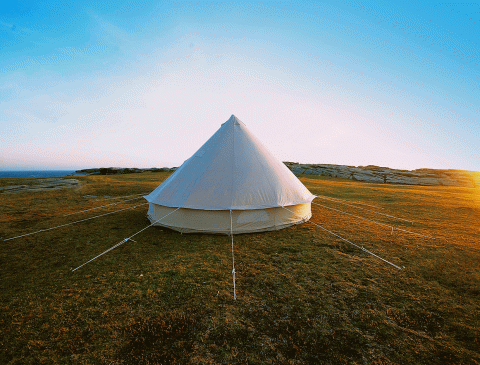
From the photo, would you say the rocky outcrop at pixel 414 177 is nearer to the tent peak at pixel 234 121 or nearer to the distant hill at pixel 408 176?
the distant hill at pixel 408 176

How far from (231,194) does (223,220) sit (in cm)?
78

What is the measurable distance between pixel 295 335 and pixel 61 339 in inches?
115

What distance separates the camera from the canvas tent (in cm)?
614

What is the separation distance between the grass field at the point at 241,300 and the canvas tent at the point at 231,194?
1.69 feet

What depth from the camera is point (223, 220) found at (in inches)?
241

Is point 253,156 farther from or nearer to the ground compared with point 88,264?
farther from the ground

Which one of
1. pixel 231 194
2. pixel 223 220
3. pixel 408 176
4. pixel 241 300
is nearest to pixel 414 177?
pixel 408 176

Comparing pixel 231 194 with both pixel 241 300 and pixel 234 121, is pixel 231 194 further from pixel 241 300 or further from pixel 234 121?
pixel 234 121

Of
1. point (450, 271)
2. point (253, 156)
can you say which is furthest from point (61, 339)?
point (450, 271)

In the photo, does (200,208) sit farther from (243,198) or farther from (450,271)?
(450,271)

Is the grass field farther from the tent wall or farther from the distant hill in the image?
the distant hill

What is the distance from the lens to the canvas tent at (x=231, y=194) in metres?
6.14

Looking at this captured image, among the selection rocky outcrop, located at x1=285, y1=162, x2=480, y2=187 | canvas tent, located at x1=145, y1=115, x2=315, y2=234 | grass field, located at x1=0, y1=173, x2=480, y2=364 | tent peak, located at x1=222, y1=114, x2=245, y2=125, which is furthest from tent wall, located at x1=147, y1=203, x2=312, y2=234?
rocky outcrop, located at x1=285, y1=162, x2=480, y2=187

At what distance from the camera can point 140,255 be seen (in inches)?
198
